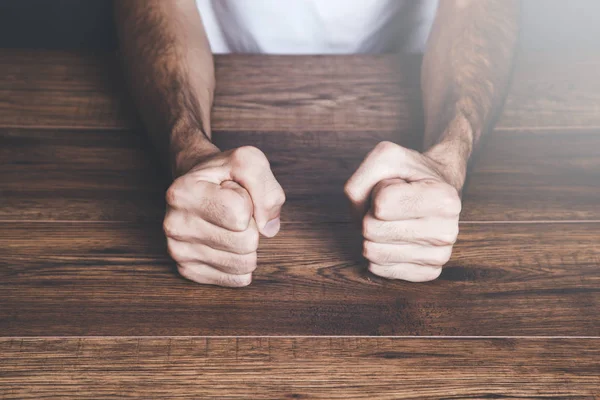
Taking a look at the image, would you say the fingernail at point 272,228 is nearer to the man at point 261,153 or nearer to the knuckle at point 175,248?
the man at point 261,153

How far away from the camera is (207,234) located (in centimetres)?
85

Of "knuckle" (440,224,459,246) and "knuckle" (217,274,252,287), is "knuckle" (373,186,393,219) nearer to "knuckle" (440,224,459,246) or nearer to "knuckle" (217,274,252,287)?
"knuckle" (440,224,459,246)

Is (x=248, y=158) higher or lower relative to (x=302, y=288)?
higher

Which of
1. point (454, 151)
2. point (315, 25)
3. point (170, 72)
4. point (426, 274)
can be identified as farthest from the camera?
point (315, 25)

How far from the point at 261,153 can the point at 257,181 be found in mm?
40

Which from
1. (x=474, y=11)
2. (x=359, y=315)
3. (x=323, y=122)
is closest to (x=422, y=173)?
(x=359, y=315)

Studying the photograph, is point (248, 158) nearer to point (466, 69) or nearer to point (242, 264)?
point (242, 264)

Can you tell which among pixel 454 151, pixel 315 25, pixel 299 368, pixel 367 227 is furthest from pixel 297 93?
pixel 299 368

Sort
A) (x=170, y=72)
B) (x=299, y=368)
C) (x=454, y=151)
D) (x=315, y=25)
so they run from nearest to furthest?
(x=299, y=368) → (x=454, y=151) → (x=170, y=72) → (x=315, y=25)

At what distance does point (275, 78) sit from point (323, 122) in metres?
0.16

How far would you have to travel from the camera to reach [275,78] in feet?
4.19

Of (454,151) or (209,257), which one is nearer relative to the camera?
(209,257)

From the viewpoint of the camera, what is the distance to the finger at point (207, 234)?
0.84 m

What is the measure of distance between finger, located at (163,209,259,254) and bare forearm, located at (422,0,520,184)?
352 mm
